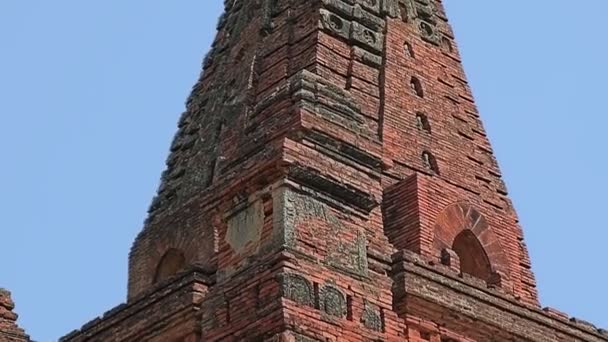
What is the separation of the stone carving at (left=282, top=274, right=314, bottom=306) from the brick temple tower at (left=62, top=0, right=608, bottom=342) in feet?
0.03

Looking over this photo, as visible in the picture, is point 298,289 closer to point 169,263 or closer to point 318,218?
point 318,218

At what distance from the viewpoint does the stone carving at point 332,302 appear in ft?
37.8

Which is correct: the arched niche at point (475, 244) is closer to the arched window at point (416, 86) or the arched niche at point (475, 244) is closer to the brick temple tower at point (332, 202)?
the brick temple tower at point (332, 202)

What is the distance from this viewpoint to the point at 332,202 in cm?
1216

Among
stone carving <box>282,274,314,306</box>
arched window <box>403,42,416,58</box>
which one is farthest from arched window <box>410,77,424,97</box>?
stone carving <box>282,274,314,306</box>

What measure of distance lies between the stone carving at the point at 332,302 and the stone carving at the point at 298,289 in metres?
0.10

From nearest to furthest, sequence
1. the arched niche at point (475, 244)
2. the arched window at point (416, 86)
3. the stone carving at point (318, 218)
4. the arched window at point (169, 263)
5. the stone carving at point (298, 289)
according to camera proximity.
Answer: the stone carving at point (298, 289)
the stone carving at point (318, 218)
the arched niche at point (475, 244)
the arched window at point (169, 263)
the arched window at point (416, 86)

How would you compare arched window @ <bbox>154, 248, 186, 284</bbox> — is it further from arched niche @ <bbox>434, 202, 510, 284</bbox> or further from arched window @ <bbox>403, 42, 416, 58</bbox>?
arched window @ <bbox>403, 42, 416, 58</bbox>

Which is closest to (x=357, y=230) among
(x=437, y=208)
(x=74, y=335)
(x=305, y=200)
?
(x=305, y=200)

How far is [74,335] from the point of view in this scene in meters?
14.0

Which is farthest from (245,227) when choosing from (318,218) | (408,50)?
(408,50)

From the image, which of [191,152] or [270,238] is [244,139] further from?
[191,152]

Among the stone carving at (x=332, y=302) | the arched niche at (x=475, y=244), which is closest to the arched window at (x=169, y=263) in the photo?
the arched niche at (x=475, y=244)

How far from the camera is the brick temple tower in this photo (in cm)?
1180
